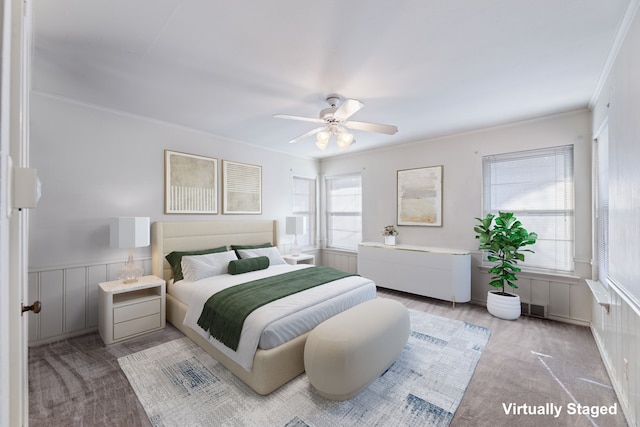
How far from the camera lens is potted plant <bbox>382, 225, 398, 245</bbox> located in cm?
471

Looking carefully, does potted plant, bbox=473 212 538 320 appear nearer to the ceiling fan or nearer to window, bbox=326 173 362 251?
the ceiling fan

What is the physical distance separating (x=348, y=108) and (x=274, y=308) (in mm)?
1855

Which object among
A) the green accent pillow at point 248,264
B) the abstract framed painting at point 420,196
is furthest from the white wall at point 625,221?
the green accent pillow at point 248,264

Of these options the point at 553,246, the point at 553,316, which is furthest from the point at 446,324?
the point at 553,246

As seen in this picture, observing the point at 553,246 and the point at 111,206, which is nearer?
the point at 111,206

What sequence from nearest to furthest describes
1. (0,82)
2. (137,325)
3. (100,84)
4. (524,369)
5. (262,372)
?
(0,82), (262,372), (524,369), (100,84), (137,325)

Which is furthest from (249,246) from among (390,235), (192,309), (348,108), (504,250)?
(504,250)

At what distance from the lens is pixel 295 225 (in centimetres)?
489

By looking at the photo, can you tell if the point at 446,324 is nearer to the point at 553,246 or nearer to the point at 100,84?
the point at 553,246

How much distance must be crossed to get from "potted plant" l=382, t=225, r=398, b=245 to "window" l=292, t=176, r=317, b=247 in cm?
163

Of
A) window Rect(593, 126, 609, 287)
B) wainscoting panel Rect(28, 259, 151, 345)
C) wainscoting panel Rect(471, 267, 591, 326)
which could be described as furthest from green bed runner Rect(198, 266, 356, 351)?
window Rect(593, 126, 609, 287)

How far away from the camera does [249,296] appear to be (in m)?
2.60

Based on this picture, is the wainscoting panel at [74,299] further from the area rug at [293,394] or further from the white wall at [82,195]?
the area rug at [293,394]

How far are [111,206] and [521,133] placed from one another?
17.2ft
